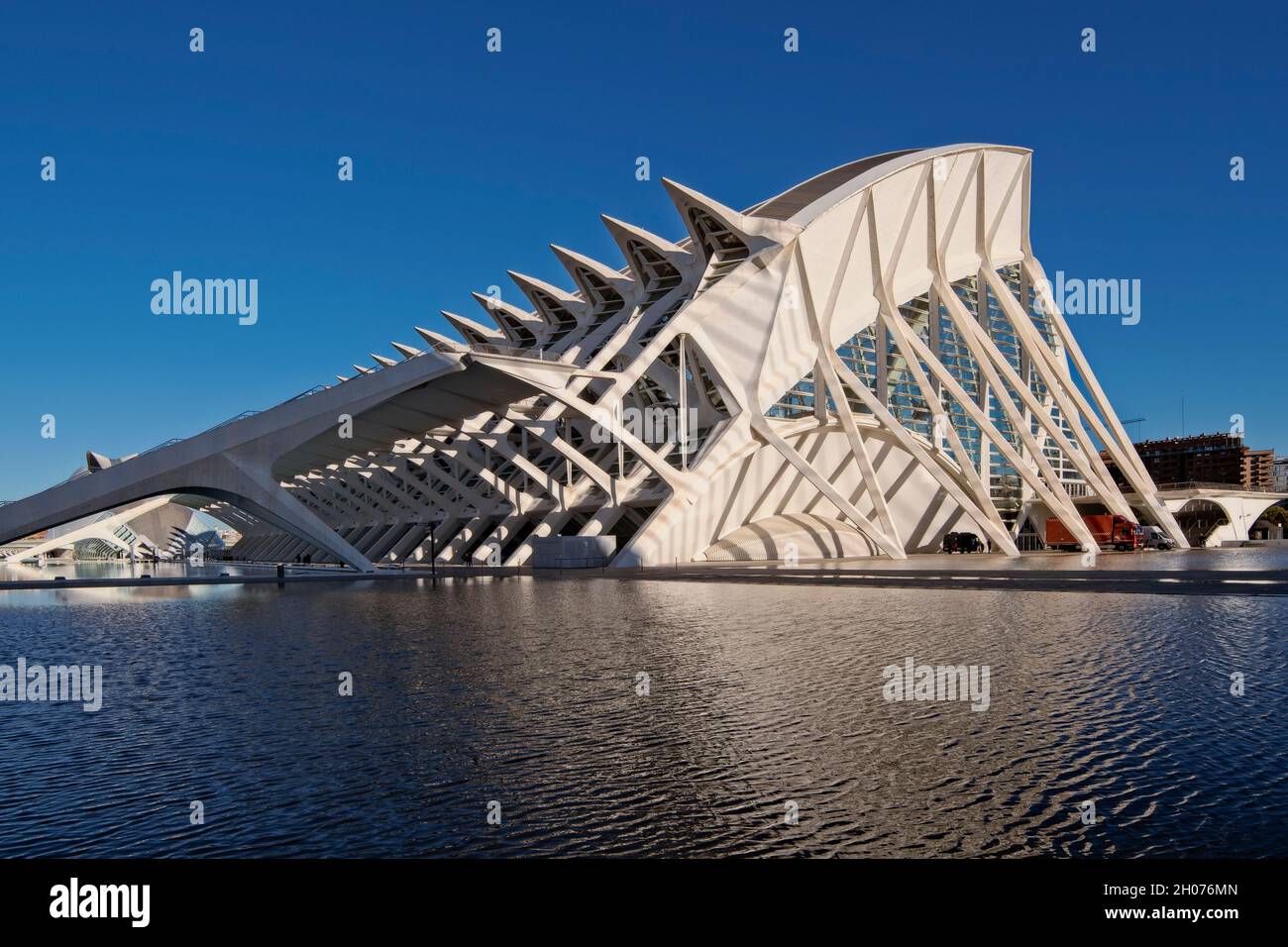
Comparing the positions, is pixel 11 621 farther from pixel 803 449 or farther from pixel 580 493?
pixel 803 449

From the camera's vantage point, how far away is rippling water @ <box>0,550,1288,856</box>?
534cm

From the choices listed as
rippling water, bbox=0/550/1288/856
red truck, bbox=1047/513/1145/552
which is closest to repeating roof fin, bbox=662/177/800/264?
red truck, bbox=1047/513/1145/552

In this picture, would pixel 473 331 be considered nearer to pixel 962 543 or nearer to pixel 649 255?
pixel 649 255

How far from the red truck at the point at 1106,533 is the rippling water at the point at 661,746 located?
35.1 meters

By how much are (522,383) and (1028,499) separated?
30.1 m

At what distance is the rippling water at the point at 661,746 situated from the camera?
210 inches

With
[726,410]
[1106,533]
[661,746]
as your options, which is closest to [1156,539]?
[1106,533]

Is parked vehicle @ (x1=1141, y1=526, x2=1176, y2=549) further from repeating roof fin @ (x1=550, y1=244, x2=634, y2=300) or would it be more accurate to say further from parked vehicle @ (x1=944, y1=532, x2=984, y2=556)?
repeating roof fin @ (x1=550, y1=244, x2=634, y2=300)

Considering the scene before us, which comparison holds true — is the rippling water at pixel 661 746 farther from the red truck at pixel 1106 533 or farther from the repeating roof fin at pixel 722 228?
the red truck at pixel 1106 533

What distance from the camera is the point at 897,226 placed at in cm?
4191

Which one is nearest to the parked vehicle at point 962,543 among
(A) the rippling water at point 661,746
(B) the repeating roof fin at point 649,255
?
(B) the repeating roof fin at point 649,255
